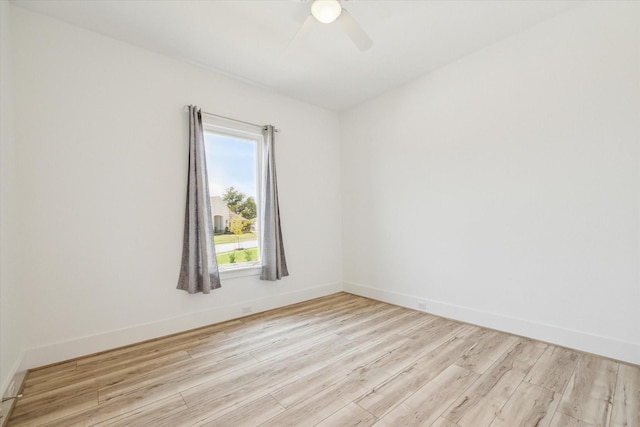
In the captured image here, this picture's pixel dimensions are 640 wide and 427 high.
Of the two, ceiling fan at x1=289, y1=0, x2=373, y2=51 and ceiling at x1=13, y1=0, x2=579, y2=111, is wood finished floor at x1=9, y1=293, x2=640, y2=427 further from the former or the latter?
ceiling at x1=13, y1=0, x2=579, y2=111

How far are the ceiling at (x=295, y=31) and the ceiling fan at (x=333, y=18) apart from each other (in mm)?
221

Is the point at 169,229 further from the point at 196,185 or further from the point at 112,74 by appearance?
the point at 112,74

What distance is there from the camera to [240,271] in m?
3.33

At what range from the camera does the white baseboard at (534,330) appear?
2133 millimetres

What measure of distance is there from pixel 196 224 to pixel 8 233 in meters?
1.30

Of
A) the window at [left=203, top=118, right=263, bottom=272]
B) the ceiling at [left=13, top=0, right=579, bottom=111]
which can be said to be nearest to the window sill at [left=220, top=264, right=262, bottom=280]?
the window at [left=203, top=118, right=263, bottom=272]

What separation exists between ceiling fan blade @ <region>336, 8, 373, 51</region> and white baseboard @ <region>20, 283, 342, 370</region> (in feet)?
9.66

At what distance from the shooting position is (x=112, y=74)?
2564 mm

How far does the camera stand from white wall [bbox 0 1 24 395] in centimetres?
181

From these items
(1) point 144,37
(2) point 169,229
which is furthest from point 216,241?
(1) point 144,37

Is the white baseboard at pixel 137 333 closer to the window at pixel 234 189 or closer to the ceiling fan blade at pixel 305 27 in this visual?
the window at pixel 234 189

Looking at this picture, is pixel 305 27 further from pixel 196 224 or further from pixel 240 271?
pixel 240 271

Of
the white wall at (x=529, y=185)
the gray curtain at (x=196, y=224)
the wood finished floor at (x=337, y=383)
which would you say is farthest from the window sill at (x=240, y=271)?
the white wall at (x=529, y=185)

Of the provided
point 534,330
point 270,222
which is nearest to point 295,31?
point 270,222
